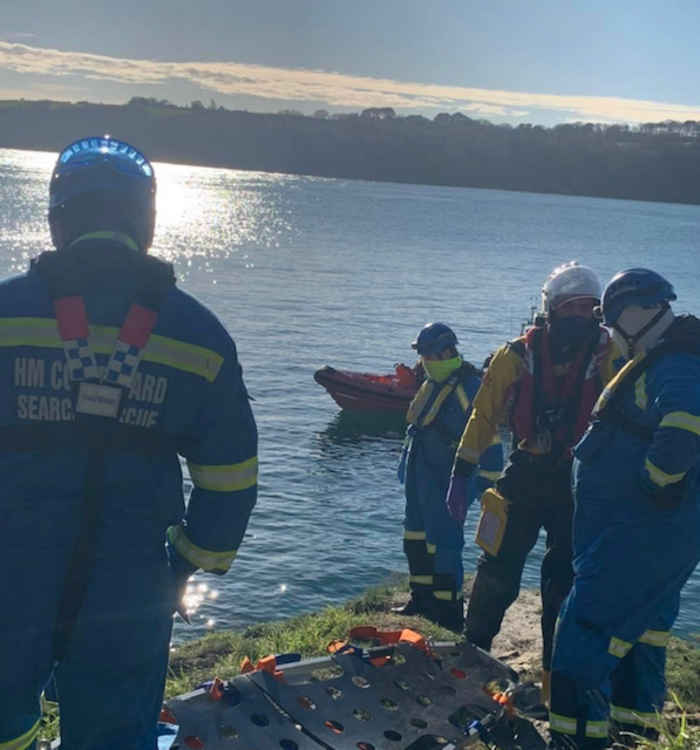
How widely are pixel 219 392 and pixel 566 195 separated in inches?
6880

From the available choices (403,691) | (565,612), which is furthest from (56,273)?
(403,691)

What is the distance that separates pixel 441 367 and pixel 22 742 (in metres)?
5.25

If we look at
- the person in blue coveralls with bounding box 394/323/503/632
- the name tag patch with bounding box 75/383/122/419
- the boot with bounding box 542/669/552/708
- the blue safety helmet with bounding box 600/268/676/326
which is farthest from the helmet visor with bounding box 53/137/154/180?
the person in blue coveralls with bounding box 394/323/503/632

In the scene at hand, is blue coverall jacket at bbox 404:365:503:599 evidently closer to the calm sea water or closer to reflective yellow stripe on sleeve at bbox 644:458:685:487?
reflective yellow stripe on sleeve at bbox 644:458:685:487

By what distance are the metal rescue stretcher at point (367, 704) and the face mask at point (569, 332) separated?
1.86 m

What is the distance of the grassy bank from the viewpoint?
610 cm

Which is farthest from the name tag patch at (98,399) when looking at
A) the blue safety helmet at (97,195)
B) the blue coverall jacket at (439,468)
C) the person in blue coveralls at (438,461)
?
the blue coverall jacket at (439,468)

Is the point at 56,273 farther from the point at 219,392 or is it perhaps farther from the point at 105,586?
the point at 105,586

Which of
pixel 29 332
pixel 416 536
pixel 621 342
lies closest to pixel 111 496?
pixel 29 332

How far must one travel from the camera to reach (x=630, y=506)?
14.1 ft

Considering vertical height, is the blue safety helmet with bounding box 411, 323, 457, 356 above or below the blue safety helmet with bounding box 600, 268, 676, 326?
below

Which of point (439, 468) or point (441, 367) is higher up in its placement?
point (441, 367)

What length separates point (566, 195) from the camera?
170 metres

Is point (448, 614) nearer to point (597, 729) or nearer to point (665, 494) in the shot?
point (597, 729)
